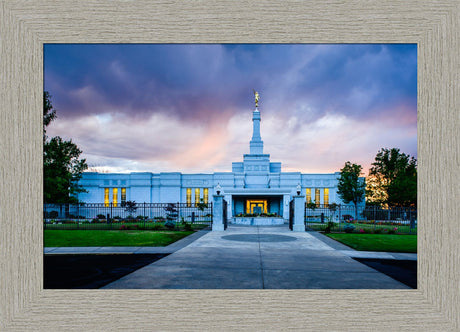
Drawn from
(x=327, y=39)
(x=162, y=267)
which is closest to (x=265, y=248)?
(x=162, y=267)

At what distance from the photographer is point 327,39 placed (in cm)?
442

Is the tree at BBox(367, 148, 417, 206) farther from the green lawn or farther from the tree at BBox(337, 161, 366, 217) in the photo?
the green lawn

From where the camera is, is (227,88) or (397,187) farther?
(397,187)

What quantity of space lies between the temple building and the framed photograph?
41210 millimetres

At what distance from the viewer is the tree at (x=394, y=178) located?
138ft

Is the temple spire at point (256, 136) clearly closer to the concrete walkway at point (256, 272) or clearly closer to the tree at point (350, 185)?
the tree at point (350, 185)

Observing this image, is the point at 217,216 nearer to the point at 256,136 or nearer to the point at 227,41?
the point at 227,41

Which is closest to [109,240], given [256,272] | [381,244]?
[256,272]

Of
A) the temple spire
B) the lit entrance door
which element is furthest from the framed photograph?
the temple spire

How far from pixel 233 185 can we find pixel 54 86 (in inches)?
1511

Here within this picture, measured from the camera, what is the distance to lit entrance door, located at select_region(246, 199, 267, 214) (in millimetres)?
40469

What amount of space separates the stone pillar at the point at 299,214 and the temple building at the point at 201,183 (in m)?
25.2

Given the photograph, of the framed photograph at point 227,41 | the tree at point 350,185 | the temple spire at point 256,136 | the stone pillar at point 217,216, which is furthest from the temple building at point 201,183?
the framed photograph at point 227,41

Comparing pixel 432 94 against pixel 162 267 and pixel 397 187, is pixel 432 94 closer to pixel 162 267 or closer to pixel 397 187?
pixel 162 267
